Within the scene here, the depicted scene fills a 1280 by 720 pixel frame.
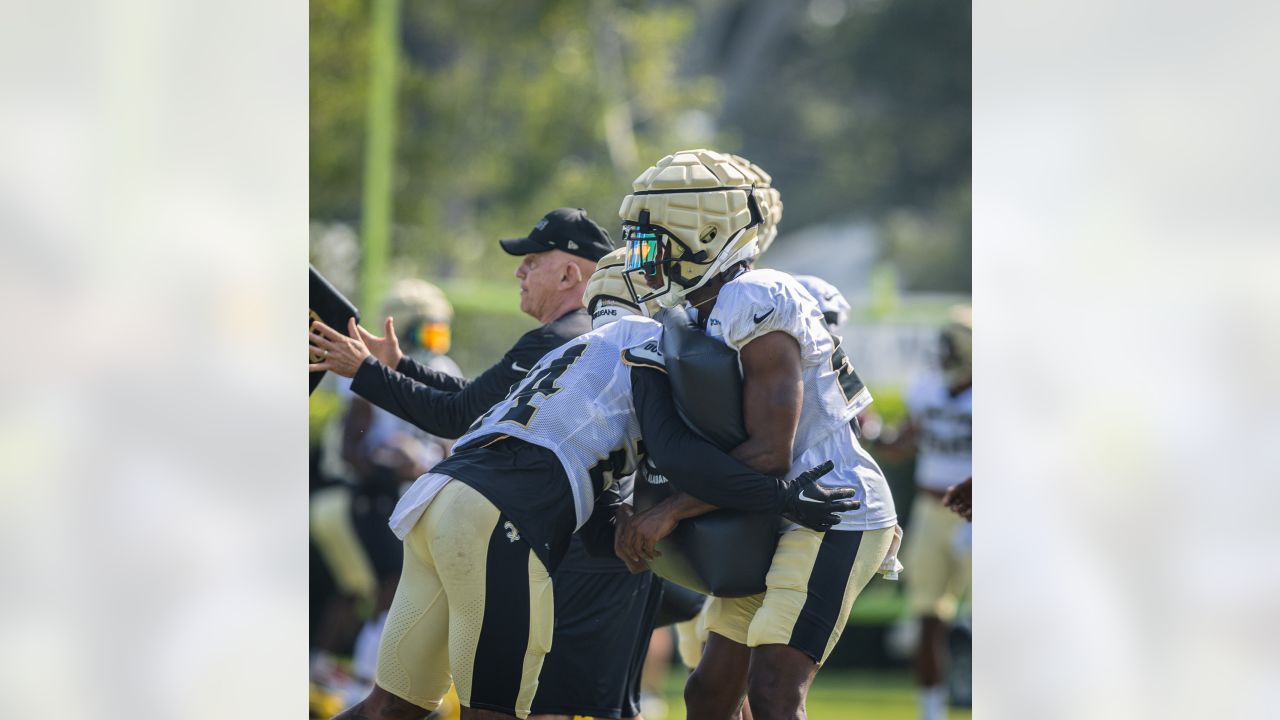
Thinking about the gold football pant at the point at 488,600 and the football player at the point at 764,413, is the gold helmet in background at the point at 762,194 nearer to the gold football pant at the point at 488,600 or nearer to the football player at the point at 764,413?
the football player at the point at 764,413

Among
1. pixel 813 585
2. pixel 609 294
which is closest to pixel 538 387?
pixel 609 294

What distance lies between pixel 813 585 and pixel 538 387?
3.07 feet

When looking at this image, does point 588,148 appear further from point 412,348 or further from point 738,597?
point 738,597

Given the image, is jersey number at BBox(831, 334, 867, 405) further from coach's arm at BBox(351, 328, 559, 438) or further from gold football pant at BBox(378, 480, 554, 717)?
gold football pant at BBox(378, 480, 554, 717)

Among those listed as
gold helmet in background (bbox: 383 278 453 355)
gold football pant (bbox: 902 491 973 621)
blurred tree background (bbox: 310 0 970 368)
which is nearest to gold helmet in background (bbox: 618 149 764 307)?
gold helmet in background (bbox: 383 278 453 355)

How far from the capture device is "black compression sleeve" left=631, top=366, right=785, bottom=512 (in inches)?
149

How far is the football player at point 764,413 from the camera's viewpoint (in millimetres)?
3803

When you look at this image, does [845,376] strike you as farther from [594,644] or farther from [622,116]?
[622,116]

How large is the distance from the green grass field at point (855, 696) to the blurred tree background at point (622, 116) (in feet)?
12.4

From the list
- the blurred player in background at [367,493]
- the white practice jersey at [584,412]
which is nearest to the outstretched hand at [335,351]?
the white practice jersey at [584,412]
